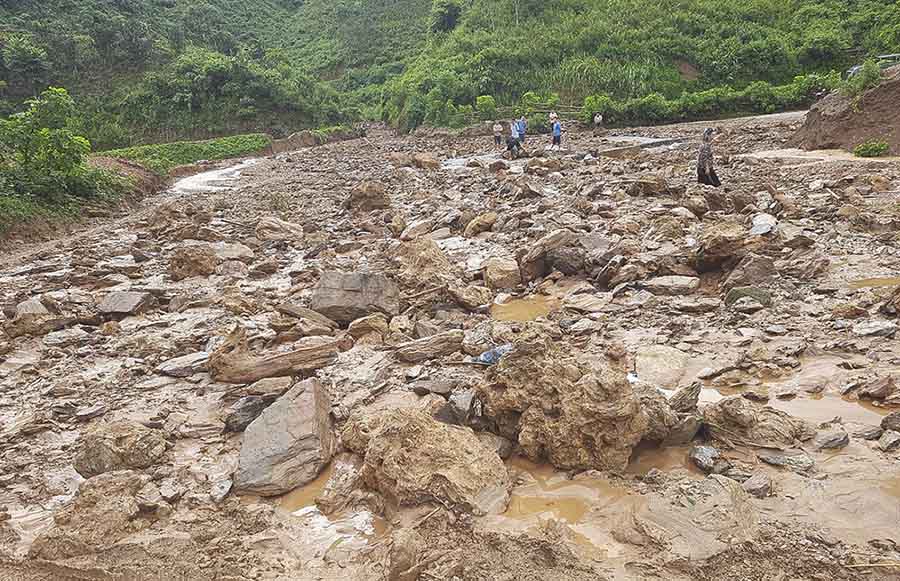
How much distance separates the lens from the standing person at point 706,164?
11523mm

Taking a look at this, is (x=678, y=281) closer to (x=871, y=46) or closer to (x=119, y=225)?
(x=119, y=225)

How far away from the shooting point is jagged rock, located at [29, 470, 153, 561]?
11.6ft

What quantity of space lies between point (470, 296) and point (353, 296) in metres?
1.69

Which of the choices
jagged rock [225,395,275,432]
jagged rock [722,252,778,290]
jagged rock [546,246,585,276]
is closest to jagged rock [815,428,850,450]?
jagged rock [722,252,778,290]

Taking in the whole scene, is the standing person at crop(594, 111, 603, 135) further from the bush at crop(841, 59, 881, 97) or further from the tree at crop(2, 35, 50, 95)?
the tree at crop(2, 35, 50, 95)

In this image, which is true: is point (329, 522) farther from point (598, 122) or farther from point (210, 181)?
point (598, 122)

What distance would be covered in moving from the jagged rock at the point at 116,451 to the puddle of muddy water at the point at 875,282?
25.9ft

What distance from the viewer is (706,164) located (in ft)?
38.5

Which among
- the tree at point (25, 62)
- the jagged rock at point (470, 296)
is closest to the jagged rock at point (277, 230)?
the jagged rock at point (470, 296)

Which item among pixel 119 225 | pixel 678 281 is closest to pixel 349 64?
pixel 119 225

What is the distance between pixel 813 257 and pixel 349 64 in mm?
74209

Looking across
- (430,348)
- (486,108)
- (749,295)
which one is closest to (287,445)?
(430,348)

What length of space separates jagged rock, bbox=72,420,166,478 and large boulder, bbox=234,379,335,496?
0.82m

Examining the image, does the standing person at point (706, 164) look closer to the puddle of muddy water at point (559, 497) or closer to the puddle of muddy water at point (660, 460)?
the puddle of muddy water at point (660, 460)
